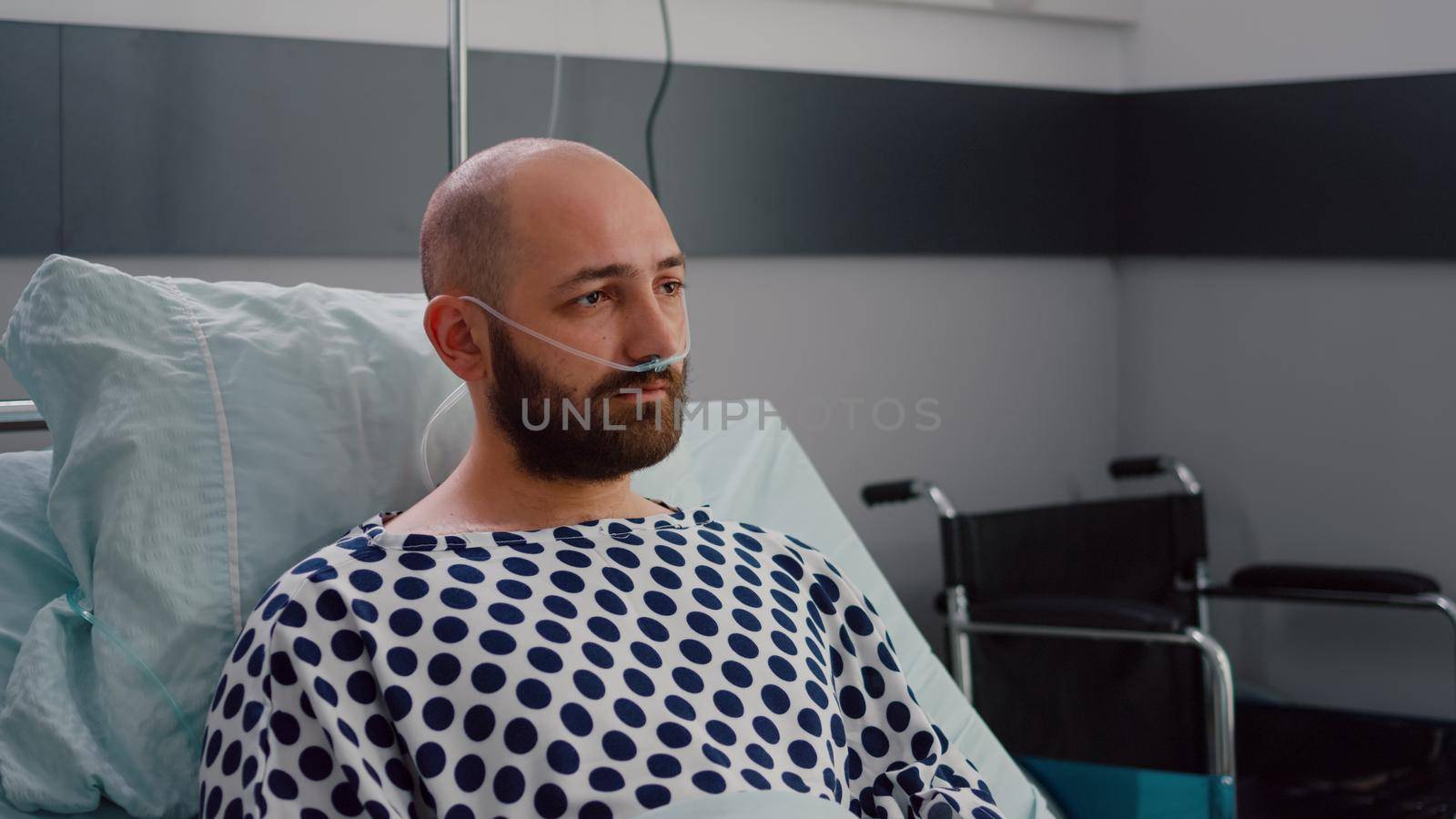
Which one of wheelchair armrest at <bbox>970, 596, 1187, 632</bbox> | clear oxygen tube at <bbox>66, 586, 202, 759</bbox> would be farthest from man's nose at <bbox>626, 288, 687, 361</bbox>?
wheelchair armrest at <bbox>970, 596, 1187, 632</bbox>

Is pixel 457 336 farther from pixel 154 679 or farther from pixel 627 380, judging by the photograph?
pixel 154 679

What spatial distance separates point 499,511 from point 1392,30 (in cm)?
184

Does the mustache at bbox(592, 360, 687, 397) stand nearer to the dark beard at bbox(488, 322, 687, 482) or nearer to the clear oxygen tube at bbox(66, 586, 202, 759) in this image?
the dark beard at bbox(488, 322, 687, 482)

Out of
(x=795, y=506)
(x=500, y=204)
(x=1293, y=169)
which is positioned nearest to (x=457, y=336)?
(x=500, y=204)

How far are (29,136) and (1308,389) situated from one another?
2.09 meters

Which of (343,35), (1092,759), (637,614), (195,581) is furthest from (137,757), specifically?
(1092,759)

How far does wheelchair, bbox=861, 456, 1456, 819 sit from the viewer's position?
194 centimetres

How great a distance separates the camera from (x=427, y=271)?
1233mm

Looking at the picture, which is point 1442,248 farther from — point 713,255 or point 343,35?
point 343,35

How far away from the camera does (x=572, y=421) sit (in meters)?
1.16

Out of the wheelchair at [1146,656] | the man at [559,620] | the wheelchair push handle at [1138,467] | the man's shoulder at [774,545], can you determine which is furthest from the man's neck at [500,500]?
the wheelchair push handle at [1138,467]

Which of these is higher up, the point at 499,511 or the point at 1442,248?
the point at 1442,248

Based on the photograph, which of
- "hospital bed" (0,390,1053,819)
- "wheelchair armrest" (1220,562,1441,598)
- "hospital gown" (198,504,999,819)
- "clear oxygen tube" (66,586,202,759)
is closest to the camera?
"hospital gown" (198,504,999,819)

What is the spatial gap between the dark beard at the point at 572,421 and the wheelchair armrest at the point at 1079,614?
3.07 feet
